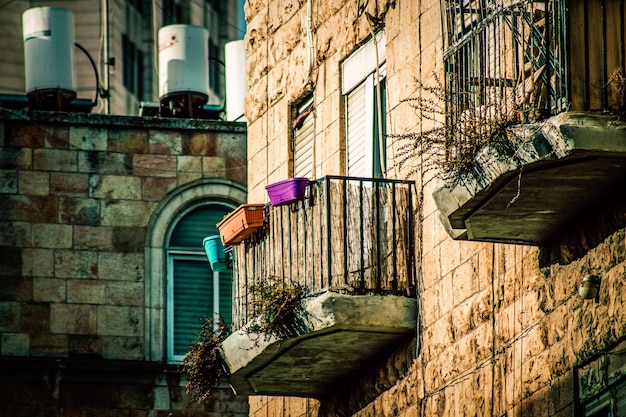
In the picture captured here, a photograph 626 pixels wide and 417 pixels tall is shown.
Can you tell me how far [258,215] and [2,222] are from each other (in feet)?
24.8

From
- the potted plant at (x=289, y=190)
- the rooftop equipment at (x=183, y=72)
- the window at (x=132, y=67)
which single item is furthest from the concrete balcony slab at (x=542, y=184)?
the window at (x=132, y=67)

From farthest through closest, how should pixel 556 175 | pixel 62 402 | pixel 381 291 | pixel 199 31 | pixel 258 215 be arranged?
1. pixel 199 31
2. pixel 62 402
3. pixel 258 215
4. pixel 381 291
5. pixel 556 175

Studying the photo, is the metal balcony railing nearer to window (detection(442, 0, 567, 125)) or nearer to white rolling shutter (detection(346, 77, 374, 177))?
white rolling shutter (detection(346, 77, 374, 177))

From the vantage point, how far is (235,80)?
2512cm

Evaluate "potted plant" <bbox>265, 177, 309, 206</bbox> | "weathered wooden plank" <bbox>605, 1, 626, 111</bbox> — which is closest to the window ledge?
"weathered wooden plank" <bbox>605, 1, 626, 111</bbox>

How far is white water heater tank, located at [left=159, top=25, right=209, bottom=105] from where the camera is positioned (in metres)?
24.3

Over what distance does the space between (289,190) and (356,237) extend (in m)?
0.71

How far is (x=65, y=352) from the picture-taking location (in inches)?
890

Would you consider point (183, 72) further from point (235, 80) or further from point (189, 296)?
point (189, 296)

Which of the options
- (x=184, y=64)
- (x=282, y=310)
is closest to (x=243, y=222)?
(x=282, y=310)

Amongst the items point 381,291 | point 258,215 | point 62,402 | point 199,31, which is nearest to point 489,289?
point 381,291

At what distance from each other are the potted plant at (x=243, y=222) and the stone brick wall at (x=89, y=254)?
254 inches

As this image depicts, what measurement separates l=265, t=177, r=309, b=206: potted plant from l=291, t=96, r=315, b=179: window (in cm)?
159

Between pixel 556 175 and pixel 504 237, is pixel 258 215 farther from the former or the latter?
pixel 556 175
